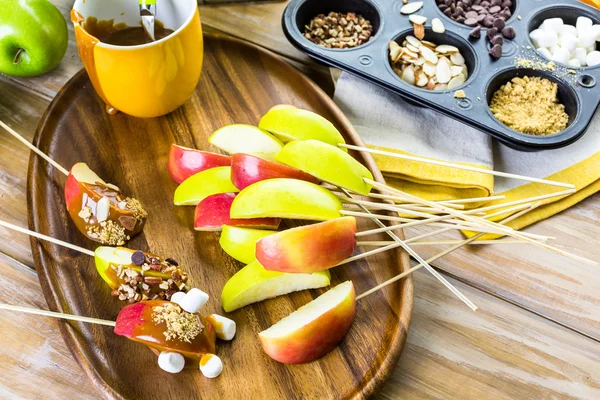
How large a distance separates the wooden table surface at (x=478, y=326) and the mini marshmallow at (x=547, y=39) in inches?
16.2

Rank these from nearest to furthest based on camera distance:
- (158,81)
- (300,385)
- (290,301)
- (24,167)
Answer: (300,385) < (290,301) < (158,81) < (24,167)

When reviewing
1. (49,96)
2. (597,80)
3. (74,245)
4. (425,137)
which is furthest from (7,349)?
Result: (597,80)

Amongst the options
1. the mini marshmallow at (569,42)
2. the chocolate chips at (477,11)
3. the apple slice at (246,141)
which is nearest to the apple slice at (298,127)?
the apple slice at (246,141)

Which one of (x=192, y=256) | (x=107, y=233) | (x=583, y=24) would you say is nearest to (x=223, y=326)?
(x=192, y=256)

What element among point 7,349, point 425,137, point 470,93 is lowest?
point 7,349

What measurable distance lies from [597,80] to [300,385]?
0.99 metres

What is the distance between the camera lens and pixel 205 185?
113 cm

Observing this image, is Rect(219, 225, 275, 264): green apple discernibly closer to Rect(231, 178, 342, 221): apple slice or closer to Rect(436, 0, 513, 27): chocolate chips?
Rect(231, 178, 342, 221): apple slice

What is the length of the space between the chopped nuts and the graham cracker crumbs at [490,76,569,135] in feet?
1.20

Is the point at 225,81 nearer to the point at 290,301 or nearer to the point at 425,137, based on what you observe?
the point at 425,137

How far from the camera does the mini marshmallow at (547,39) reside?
145cm

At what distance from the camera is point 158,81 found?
118 cm

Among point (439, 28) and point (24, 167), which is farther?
point (439, 28)

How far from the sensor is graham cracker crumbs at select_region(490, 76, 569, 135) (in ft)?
4.34
